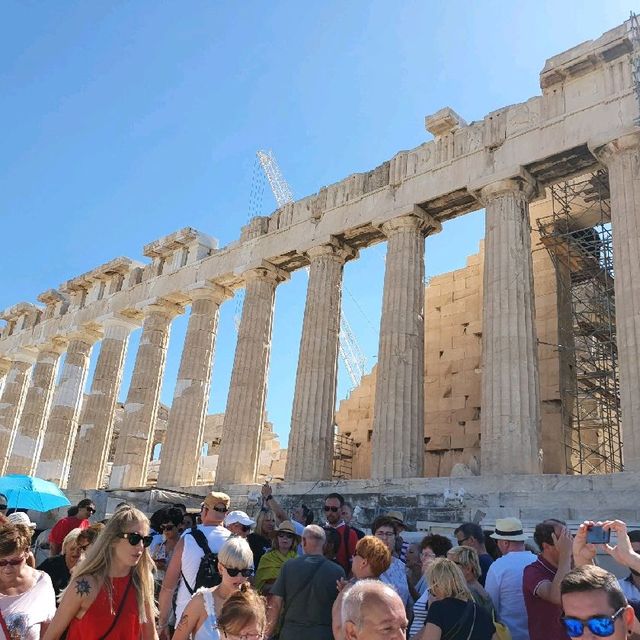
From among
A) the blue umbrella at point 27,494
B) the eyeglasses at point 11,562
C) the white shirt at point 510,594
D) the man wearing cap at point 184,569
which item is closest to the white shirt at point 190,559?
the man wearing cap at point 184,569

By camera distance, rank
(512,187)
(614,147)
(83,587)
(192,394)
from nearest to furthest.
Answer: (83,587), (614,147), (512,187), (192,394)

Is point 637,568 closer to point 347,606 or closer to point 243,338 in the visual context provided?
point 347,606

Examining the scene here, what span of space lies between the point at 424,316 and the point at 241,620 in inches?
650

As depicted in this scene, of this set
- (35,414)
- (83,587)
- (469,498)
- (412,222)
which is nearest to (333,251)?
(412,222)

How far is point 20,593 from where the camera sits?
443cm

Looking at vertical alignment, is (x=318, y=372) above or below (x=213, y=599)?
above

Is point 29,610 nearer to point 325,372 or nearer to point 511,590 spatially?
point 511,590

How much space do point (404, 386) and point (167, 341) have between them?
11930 mm

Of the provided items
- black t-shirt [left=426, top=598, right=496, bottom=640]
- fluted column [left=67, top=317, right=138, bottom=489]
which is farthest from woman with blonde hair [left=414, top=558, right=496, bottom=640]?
fluted column [left=67, top=317, right=138, bottom=489]

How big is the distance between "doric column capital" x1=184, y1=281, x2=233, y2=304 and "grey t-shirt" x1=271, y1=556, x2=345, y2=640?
18.9 meters

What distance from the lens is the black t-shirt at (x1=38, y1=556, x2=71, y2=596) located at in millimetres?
6080

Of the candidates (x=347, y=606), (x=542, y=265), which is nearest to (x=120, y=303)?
(x=542, y=265)

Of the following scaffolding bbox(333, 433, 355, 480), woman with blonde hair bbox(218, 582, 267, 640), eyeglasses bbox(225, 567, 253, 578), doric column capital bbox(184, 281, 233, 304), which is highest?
doric column capital bbox(184, 281, 233, 304)

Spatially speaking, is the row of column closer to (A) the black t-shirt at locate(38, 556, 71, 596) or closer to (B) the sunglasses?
(A) the black t-shirt at locate(38, 556, 71, 596)
